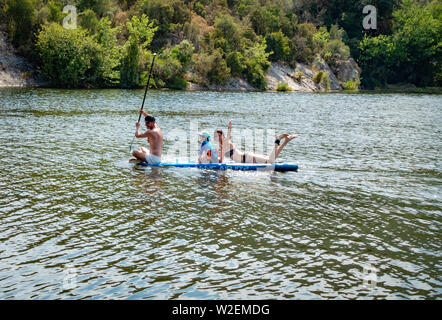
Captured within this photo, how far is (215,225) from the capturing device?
39.6 ft

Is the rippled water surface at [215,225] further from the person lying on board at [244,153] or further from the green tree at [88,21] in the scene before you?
the green tree at [88,21]

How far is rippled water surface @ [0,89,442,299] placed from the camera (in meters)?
8.94

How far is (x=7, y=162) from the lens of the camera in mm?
18469

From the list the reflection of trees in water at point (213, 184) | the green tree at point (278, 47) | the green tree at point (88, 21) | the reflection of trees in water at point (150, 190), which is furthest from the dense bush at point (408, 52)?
the reflection of trees in water at point (150, 190)

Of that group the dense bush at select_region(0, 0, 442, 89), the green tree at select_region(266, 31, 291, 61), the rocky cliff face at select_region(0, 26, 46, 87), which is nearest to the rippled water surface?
the rocky cliff face at select_region(0, 26, 46, 87)

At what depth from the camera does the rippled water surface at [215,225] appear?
8938 millimetres

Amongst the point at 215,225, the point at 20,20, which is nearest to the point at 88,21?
the point at 20,20

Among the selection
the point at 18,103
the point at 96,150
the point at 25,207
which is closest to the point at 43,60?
the point at 18,103

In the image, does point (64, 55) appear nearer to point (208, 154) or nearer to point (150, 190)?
point (208, 154)

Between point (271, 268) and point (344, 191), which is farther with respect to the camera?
point (344, 191)

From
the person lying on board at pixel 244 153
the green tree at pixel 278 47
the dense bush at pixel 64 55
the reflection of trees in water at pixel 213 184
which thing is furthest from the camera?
the green tree at pixel 278 47
